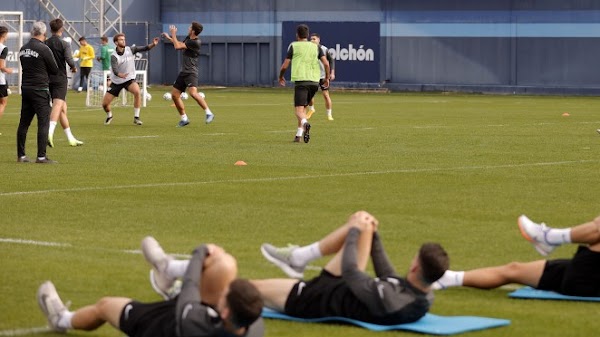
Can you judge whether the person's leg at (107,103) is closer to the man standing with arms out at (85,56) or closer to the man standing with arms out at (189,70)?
the man standing with arms out at (189,70)

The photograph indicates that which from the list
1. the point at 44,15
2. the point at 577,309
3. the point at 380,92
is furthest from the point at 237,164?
the point at 44,15

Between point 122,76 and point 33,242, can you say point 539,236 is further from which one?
point 122,76

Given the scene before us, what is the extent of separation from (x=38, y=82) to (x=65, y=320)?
12.9 metres

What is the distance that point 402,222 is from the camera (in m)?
14.6

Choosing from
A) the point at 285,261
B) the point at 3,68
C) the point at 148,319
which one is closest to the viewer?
the point at 148,319

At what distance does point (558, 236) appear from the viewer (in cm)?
1068

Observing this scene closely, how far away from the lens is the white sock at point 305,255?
9.85 m

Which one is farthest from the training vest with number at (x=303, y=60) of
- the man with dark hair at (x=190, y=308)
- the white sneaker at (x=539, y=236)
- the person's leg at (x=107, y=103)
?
the man with dark hair at (x=190, y=308)

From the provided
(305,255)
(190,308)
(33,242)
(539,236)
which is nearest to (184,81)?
(33,242)

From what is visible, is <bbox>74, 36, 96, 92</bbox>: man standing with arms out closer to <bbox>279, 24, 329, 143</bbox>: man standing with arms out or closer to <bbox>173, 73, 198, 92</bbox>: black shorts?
<bbox>173, 73, 198, 92</bbox>: black shorts

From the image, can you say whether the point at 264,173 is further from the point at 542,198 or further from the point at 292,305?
the point at 292,305

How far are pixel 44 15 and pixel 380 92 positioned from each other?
16.6 meters

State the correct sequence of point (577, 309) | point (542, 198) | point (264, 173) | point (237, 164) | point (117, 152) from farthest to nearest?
point (117, 152)
point (237, 164)
point (264, 173)
point (542, 198)
point (577, 309)

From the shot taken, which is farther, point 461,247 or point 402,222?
point 402,222
